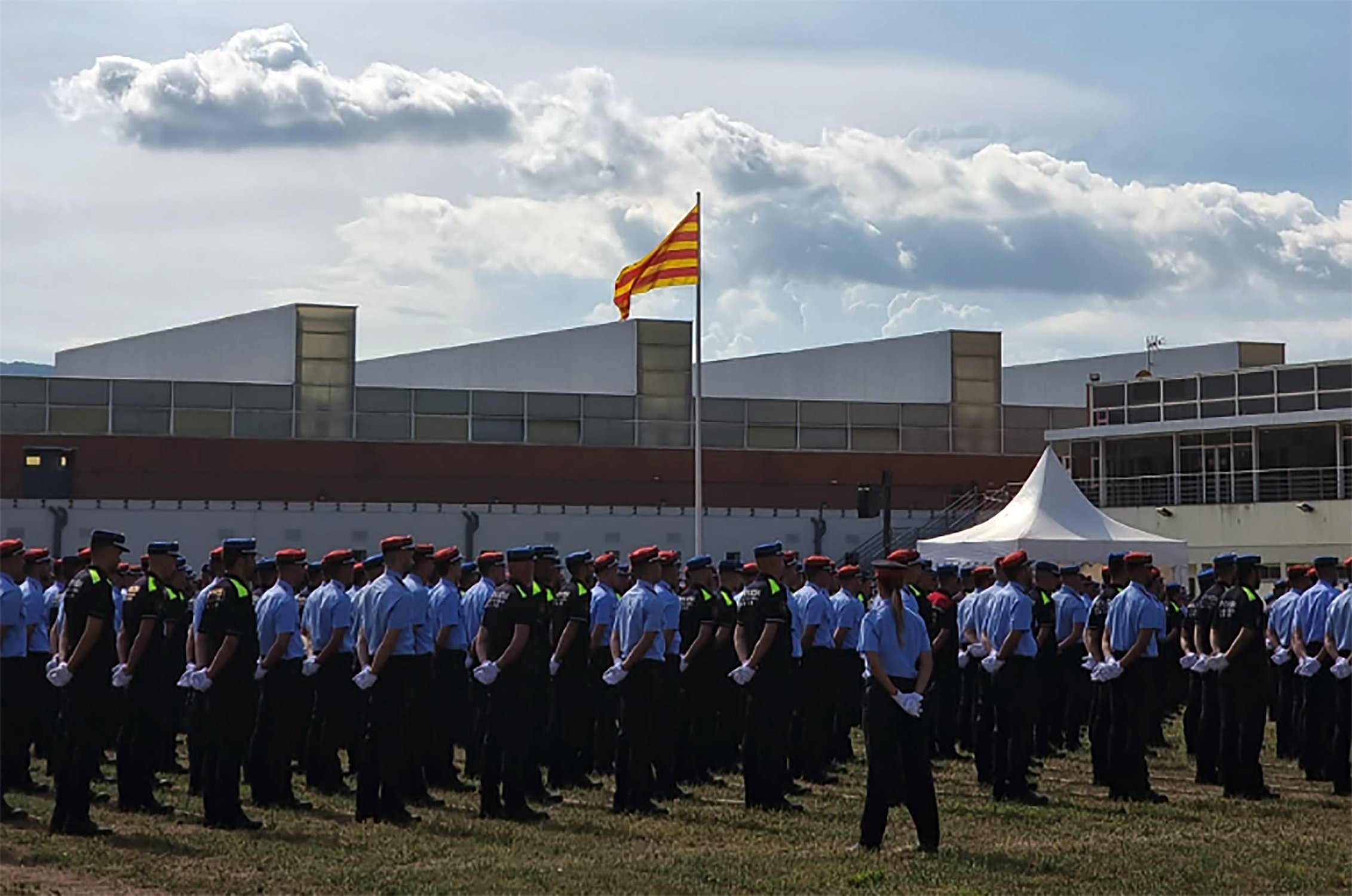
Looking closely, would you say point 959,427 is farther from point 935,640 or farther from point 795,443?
point 935,640

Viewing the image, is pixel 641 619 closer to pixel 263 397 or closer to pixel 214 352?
pixel 263 397

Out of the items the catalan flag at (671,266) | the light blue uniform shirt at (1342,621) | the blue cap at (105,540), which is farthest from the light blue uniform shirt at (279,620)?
the catalan flag at (671,266)

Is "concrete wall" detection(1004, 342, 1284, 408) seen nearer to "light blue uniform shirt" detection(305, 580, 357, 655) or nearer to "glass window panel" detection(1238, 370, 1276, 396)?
"glass window panel" detection(1238, 370, 1276, 396)

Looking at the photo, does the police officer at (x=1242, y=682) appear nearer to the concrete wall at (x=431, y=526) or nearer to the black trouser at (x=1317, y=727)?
the black trouser at (x=1317, y=727)

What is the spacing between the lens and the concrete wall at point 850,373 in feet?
197

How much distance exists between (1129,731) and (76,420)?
4069 cm

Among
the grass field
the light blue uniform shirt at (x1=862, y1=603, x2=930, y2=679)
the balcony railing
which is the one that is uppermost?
the balcony railing

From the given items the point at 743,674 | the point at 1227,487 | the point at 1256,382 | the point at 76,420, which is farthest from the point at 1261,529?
the point at 743,674

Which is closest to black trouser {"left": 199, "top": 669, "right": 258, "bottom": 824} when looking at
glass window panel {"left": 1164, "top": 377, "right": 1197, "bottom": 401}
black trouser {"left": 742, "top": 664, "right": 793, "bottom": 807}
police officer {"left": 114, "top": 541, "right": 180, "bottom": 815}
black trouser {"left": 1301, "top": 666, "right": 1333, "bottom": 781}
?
police officer {"left": 114, "top": 541, "right": 180, "bottom": 815}

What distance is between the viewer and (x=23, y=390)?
5128 centimetres

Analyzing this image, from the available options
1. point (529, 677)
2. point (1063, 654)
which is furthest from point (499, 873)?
point (1063, 654)

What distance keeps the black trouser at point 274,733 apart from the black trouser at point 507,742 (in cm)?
164

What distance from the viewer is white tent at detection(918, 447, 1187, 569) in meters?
31.8

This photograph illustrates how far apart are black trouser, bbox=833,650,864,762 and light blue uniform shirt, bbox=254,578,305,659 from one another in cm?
537
